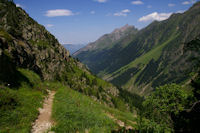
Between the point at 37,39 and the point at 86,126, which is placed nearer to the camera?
the point at 86,126

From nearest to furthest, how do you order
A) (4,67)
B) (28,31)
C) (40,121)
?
(40,121), (4,67), (28,31)

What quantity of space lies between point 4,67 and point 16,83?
311cm

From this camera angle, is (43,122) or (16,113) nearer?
(16,113)

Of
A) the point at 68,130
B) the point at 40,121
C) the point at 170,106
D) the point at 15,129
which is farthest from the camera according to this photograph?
the point at 170,106

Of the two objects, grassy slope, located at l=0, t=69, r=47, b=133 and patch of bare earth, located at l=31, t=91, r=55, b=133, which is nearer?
grassy slope, located at l=0, t=69, r=47, b=133

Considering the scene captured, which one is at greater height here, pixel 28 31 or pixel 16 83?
pixel 28 31

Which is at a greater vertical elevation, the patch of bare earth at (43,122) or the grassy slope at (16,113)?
the grassy slope at (16,113)

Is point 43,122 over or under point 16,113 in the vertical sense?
under

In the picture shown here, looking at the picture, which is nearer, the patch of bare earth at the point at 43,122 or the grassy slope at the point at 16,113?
the grassy slope at the point at 16,113

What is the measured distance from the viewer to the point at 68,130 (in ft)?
45.3

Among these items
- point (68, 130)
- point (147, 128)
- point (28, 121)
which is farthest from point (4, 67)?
point (147, 128)

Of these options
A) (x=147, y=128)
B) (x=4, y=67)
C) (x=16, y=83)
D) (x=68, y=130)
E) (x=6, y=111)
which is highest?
(x=4, y=67)

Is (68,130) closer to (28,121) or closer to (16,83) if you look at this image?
(28,121)

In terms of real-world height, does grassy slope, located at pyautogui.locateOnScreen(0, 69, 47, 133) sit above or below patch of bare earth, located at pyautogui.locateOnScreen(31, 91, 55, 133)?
above
